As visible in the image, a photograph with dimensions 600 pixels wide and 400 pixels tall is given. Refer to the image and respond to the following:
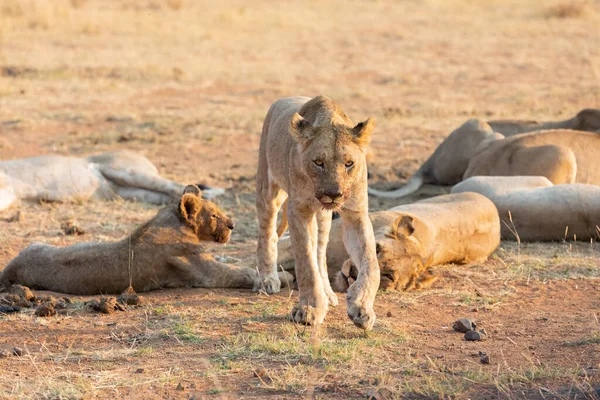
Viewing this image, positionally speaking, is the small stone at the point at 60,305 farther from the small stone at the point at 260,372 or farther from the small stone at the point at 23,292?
the small stone at the point at 260,372

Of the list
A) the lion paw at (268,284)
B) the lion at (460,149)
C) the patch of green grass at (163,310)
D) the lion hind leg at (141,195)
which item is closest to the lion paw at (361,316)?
the patch of green grass at (163,310)

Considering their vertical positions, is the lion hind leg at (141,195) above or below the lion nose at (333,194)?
below

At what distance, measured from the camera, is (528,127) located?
10828 mm

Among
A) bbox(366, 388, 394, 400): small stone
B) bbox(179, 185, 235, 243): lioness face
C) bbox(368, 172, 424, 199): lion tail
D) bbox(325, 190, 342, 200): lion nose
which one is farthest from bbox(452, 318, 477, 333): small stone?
bbox(368, 172, 424, 199): lion tail

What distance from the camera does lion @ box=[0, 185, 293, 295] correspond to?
6395mm

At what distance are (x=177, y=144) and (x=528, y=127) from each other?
3.98 metres

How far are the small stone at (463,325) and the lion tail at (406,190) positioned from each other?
4.04 m

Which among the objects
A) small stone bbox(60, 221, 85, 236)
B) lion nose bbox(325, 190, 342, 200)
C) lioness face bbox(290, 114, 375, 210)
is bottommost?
small stone bbox(60, 221, 85, 236)

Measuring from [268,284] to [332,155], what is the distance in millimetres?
1634

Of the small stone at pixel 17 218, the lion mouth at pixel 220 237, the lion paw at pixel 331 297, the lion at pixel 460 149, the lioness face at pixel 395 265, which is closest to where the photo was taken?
the lion paw at pixel 331 297

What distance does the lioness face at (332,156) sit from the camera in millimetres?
5066

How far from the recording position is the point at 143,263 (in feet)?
21.1

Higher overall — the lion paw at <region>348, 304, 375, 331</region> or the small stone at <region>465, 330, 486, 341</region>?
the lion paw at <region>348, 304, 375, 331</region>

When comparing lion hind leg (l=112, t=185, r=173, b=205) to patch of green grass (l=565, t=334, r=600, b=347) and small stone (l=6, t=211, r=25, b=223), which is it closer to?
small stone (l=6, t=211, r=25, b=223)
